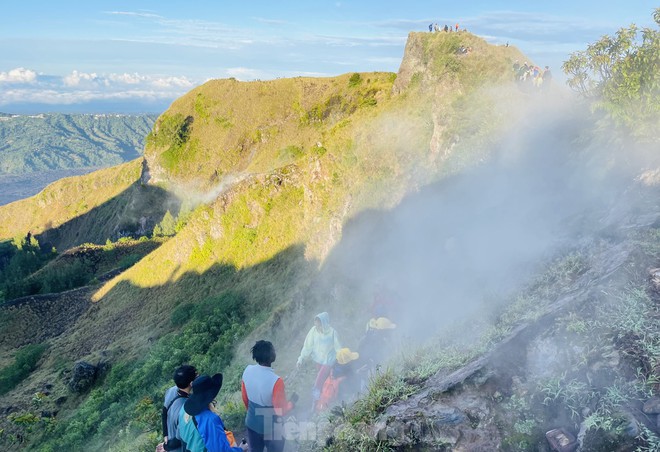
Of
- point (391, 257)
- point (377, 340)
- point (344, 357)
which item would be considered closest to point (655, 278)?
point (377, 340)

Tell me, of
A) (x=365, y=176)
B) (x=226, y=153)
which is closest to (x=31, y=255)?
(x=226, y=153)

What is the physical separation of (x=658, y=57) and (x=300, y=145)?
63.0 m

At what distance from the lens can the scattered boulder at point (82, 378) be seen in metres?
26.6

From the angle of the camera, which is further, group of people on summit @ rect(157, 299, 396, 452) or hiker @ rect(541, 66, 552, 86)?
hiker @ rect(541, 66, 552, 86)

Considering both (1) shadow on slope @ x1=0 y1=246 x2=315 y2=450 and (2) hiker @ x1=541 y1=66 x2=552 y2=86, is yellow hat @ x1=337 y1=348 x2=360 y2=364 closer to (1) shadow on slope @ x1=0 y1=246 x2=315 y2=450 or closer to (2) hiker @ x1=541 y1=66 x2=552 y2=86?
(1) shadow on slope @ x1=0 y1=246 x2=315 y2=450

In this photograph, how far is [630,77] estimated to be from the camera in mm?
11406

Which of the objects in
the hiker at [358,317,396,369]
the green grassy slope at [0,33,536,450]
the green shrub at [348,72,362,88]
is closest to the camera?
the hiker at [358,317,396,369]

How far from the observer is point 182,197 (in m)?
92.2

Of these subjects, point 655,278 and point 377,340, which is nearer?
point 655,278

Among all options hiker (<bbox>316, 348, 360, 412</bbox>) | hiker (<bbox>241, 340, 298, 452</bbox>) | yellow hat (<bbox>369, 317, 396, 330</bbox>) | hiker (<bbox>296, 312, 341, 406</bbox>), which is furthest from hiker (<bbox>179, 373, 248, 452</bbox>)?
yellow hat (<bbox>369, 317, 396, 330</bbox>)

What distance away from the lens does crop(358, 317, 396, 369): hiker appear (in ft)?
30.9

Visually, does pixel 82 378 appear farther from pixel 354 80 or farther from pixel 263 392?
pixel 354 80

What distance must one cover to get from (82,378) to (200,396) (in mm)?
27220

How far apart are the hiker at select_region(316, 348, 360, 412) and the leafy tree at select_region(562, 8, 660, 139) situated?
9.59m
